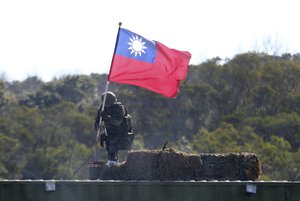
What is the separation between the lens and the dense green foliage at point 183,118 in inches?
1907

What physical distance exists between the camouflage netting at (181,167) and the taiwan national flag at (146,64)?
210cm

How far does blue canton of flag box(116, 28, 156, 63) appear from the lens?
56.2ft

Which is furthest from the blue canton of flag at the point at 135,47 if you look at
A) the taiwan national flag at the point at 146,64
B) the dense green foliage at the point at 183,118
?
the dense green foliage at the point at 183,118

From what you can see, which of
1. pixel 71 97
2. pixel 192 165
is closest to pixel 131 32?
pixel 192 165

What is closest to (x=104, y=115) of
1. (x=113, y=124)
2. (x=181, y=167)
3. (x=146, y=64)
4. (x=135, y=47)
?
(x=113, y=124)

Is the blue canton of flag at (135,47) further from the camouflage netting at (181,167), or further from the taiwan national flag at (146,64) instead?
the camouflage netting at (181,167)

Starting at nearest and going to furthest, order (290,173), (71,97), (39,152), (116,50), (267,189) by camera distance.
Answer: (267,189) < (116,50) < (290,173) < (39,152) < (71,97)

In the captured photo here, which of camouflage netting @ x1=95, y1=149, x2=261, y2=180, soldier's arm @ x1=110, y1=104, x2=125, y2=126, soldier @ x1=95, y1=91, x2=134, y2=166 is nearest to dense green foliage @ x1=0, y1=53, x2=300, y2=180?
soldier @ x1=95, y1=91, x2=134, y2=166

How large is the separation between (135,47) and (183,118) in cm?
3816

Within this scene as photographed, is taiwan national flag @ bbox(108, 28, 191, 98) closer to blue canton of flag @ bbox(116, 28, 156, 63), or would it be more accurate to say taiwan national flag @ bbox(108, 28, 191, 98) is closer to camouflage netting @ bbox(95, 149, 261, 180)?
blue canton of flag @ bbox(116, 28, 156, 63)

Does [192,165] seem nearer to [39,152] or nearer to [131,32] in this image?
[131,32]

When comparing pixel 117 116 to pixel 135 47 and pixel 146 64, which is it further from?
pixel 135 47

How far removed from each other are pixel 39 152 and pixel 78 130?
3344mm

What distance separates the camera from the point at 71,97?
213 feet
